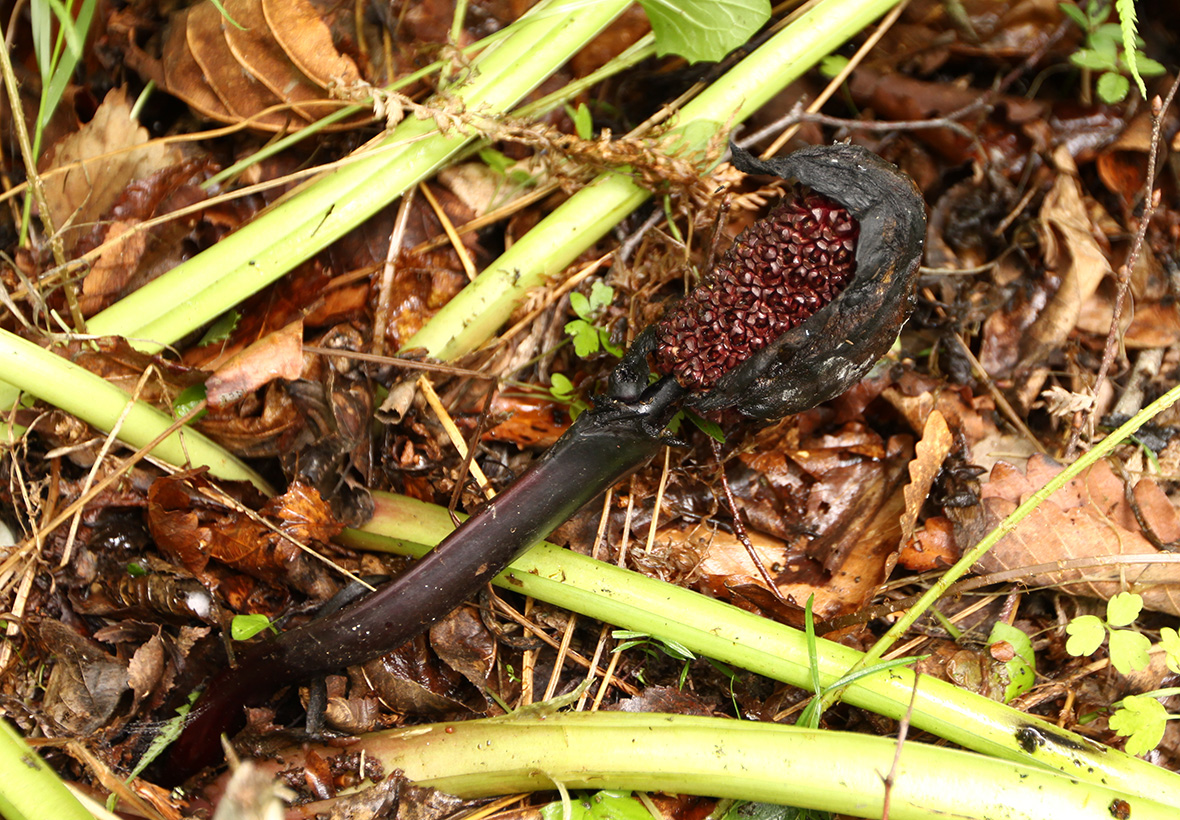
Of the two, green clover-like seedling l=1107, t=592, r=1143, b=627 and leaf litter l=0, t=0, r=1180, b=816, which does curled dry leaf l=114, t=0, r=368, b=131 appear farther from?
green clover-like seedling l=1107, t=592, r=1143, b=627

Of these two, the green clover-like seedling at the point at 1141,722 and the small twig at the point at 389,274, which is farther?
the small twig at the point at 389,274

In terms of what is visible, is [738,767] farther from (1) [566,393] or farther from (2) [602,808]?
(1) [566,393]

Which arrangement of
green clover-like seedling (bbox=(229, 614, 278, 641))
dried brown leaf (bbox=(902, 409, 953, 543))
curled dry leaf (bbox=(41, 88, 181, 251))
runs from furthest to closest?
curled dry leaf (bbox=(41, 88, 181, 251)) → dried brown leaf (bbox=(902, 409, 953, 543)) → green clover-like seedling (bbox=(229, 614, 278, 641))

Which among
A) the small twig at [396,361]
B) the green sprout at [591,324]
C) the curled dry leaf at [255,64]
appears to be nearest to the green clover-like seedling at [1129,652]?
the green sprout at [591,324]

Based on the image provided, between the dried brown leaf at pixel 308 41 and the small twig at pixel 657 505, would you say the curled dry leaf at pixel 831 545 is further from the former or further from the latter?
the dried brown leaf at pixel 308 41

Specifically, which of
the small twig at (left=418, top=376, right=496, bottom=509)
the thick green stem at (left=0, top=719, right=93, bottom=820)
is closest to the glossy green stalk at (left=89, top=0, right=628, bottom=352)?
the small twig at (left=418, top=376, right=496, bottom=509)

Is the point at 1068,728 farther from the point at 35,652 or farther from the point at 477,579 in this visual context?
the point at 35,652
